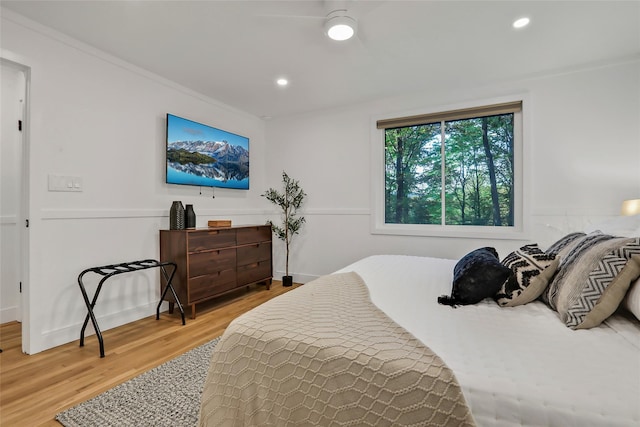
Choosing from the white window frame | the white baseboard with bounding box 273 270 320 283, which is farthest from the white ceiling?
the white baseboard with bounding box 273 270 320 283

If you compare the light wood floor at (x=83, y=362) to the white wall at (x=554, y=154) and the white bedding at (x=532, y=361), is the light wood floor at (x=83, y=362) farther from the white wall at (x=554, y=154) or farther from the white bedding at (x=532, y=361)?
the white wall at (x=554, y=154)

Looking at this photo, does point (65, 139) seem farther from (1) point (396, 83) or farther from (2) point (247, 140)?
(1) point (396, 83)

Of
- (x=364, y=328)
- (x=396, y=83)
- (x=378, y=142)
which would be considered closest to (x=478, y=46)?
(x=396, y=83)

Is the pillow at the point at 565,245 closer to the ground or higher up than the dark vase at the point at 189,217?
closer to the ground

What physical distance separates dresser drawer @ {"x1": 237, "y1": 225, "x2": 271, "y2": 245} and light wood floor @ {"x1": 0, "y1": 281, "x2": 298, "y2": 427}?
2.81 ft

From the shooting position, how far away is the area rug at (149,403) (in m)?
1.42

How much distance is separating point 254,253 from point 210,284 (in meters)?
0.74

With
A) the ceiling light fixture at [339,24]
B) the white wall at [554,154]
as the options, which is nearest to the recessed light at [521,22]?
the white wall at [554,154]

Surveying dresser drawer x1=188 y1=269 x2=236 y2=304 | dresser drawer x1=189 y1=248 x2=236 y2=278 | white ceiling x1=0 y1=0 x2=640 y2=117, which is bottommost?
dresser drawer x1=188 y1=269 x2=236 y2=304

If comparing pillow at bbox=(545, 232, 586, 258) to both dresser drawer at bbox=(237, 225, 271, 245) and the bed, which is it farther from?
dresser drawer at bbox=(237, 225, 271, 245)

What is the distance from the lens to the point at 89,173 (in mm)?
2471

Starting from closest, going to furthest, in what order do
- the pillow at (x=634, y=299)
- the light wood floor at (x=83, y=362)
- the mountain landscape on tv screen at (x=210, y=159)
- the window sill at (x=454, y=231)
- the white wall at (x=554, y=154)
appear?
1. the pillow at (x=634, y=299)
2. the light wood floor at (x=83, y=362)
3. the white wall at (x=554, y=154)
4. the window sill at (x=454, y=231)
5. the mountain landscape on tv screen at (x=210, y=159)

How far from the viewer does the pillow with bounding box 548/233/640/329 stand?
1.03 metres

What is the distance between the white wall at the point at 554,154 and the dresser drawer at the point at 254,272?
3.12 ft
